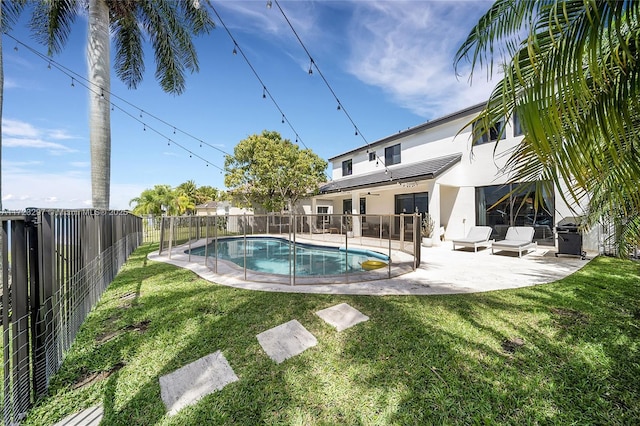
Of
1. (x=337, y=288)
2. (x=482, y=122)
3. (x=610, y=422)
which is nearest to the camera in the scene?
(x=610, y=422)

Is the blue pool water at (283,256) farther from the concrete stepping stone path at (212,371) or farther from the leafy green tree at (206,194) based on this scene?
the leafy green tree at (206,194)

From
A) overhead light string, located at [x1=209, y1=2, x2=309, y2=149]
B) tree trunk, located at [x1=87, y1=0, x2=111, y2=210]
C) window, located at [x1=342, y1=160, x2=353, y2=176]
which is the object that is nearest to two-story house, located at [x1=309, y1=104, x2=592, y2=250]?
window, located at [x1=342, y1=160, x2=353, y2=176]

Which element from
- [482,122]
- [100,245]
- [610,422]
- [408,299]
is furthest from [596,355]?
[100,245]

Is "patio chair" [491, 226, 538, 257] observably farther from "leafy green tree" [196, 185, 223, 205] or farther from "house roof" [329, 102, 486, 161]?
"leafy green tree" [196, 185, 223, 205]

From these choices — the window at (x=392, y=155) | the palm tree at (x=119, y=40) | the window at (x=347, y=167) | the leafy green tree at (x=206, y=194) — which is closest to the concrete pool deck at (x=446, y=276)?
the palm tree at (x=119, y=40)

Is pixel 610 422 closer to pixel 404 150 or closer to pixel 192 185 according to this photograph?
pixel 404 150

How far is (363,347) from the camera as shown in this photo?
3.20 meters

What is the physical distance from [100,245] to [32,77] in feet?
29.6

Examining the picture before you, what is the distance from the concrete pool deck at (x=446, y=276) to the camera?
5.43 meters

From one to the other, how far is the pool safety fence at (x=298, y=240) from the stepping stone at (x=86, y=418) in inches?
147

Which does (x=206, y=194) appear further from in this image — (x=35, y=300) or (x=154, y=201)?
(x=35, y=300)

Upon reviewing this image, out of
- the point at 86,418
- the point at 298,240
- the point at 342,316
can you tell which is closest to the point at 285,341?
the point at 342,316

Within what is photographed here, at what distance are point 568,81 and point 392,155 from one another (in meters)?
16.3

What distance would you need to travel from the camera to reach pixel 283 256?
10992mm
